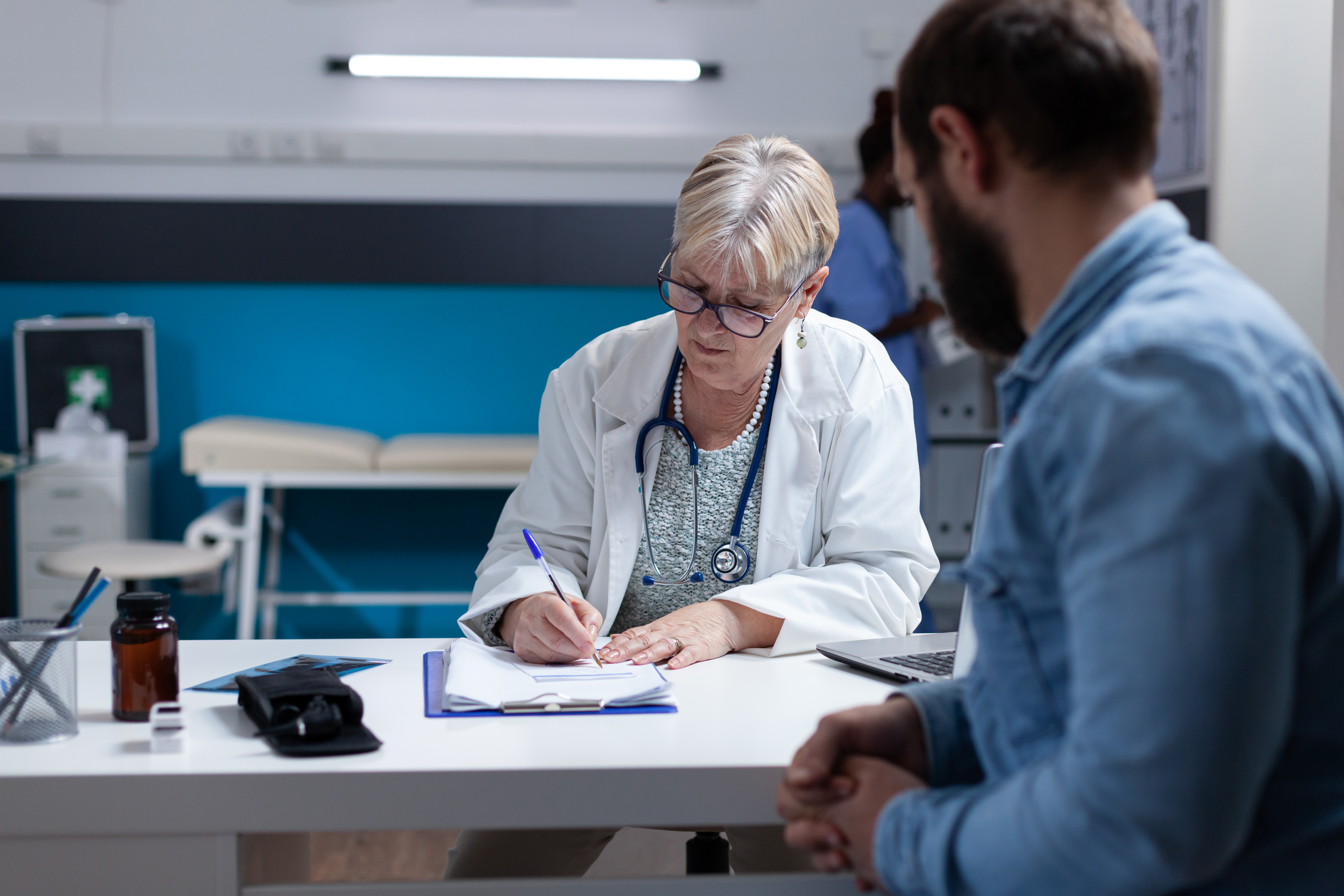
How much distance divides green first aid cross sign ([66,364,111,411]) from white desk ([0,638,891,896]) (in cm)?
309

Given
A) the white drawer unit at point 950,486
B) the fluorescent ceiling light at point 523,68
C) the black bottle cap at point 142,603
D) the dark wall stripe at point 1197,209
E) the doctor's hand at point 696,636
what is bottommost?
the white drawer unit at point 950,486

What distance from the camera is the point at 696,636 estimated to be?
1.32 meters

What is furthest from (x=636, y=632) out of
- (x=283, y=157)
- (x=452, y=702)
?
(x=283, y=157)

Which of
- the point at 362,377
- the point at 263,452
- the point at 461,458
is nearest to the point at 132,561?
the point at 263,452

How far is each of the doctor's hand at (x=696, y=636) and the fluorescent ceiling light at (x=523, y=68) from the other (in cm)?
309

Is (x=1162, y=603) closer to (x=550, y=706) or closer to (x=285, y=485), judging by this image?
(x=550, y=706)

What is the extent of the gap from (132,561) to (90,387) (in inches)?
32.3

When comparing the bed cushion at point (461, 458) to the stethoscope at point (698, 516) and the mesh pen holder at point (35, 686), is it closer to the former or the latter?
the stethoscope at point (698, 516)

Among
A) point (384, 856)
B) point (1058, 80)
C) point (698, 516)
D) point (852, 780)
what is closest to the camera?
point (1058, 80)

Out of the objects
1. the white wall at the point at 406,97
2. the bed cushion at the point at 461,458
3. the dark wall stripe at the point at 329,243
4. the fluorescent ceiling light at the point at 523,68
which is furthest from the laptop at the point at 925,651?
the fluorescent ceiling light at the point at 523,68

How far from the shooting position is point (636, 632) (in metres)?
1.33

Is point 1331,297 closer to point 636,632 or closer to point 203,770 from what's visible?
point 636,632

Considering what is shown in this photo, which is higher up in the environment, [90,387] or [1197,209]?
[1197,209]

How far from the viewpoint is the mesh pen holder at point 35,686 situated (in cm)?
98
